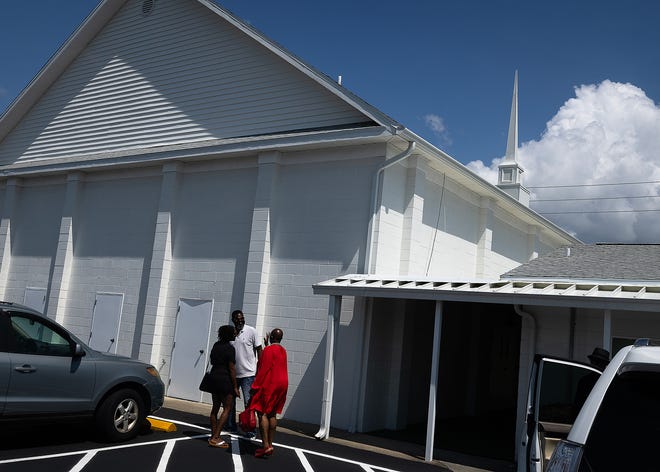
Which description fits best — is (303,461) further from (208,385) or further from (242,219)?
(242,219)

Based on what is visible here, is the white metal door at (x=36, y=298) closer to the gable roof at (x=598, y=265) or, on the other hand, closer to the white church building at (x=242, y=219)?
the white church building at (x=242, y=219)

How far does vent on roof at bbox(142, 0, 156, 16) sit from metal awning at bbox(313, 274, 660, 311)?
1005 cm

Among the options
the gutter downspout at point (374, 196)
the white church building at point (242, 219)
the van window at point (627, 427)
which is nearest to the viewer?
the van window at point (627, 427)

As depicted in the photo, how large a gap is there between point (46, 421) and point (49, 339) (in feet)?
3.40

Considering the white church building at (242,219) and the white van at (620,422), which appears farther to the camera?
the white church building at (242,219)

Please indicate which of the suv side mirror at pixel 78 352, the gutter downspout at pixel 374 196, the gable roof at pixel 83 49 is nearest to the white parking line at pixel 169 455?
the suv side mirror at pixel 78 352

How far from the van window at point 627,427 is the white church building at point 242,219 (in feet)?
20.6

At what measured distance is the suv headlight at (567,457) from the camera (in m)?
2.87

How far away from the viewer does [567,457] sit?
2.95 metres

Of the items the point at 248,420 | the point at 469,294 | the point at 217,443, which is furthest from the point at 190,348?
the point at 469,294

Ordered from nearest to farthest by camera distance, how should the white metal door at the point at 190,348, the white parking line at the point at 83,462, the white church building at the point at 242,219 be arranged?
the white parking line at the point at 83,462 < the white church building at the point at 242,219 < the white metal door at the point at 190,348

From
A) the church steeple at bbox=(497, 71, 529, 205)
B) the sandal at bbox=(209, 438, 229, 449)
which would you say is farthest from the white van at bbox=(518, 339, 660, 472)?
the church steeple at bbox=(497, 71, 529, 205)

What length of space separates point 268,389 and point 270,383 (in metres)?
0.08

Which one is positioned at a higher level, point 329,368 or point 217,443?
point 329,368
